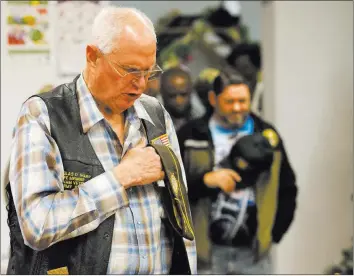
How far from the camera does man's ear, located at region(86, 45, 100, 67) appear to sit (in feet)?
2.96

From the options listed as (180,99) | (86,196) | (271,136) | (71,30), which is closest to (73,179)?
(86,196)

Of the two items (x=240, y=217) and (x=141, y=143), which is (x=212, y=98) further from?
(x=141, y=143)

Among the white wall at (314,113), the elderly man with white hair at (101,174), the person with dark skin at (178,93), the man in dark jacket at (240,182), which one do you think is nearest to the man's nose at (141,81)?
the elderly man with white hair at (101,174)

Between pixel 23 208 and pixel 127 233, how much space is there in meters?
0.15

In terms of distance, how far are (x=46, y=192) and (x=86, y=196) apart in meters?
0.05

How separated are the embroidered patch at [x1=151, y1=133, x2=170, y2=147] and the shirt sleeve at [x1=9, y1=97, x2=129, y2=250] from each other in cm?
9

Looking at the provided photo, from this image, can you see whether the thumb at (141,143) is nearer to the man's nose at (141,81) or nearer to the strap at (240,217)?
the man's nose at (141,81)

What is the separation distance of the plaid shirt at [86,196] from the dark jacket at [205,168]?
345 millimetres

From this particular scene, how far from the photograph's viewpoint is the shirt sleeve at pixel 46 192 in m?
0.89

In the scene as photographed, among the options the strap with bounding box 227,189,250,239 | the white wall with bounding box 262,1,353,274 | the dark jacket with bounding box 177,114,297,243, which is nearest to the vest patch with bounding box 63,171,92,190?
the dark jacket with bounding box 177,114,297,243

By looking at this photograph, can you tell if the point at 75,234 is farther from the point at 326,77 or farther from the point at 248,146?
the point at 326,77

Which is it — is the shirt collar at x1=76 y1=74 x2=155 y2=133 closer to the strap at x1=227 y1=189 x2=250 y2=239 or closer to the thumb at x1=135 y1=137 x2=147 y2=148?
the thumb at x1=135 y1=137 x2=147 y2=148

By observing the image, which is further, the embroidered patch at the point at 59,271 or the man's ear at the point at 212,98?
the man's ear at the point at 212,98

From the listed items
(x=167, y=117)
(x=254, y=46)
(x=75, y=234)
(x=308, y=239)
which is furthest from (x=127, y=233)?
(x=254, y=46)
